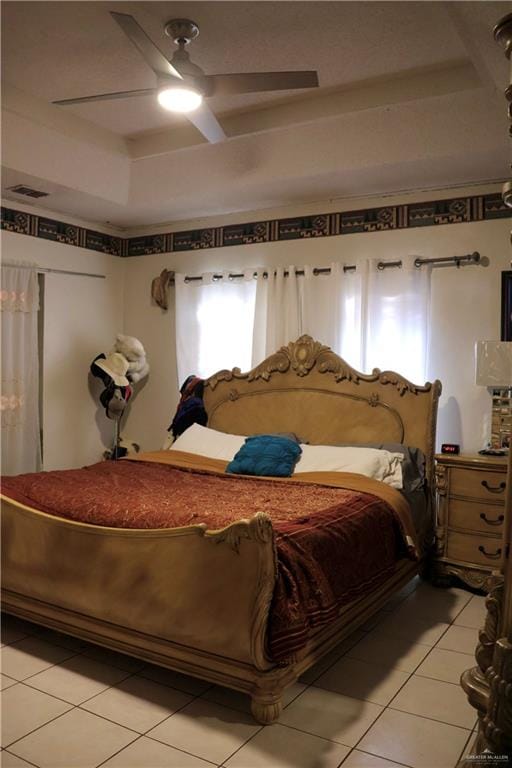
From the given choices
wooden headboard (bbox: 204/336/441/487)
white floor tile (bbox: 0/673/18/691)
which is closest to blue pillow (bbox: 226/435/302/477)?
wooden headboard (bbox: 204/336/441/487)

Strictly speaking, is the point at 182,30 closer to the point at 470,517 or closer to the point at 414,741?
the point at 470,517

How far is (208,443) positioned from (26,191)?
7.38ft

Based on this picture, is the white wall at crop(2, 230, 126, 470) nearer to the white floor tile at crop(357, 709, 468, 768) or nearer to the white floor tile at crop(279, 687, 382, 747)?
the white floor tile at crop(279, 687, 382, 747)

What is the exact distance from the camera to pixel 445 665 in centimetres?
271

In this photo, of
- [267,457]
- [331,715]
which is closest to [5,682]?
[331,715]

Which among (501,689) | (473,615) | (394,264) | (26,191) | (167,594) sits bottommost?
(473,615)

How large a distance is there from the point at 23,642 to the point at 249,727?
49.6 inches

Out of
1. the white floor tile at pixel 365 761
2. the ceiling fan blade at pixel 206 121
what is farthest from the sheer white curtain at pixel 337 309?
the white floor tile at pixel 365 761

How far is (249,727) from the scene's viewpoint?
218 centimetres

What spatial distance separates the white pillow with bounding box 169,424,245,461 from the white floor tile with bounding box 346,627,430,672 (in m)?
1.58

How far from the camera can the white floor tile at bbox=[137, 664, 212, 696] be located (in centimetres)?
245

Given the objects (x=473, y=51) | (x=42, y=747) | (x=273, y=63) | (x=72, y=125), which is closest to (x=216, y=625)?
(x=42, y=747)

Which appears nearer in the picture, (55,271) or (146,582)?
(146,582)

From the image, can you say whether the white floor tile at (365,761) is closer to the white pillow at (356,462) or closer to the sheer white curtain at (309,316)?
the white pillow at (356,462)
